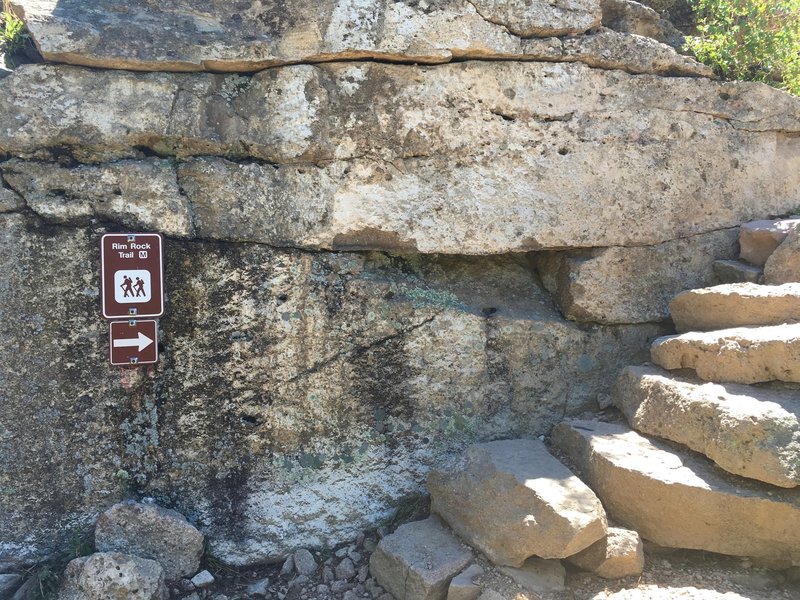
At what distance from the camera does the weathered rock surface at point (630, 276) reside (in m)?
3.80

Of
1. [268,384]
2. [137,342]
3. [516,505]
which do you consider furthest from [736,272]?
[137,342]

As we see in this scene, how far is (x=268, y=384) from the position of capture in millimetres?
3455

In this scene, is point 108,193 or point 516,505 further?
point 108,193

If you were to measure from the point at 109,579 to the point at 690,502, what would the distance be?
2438mm

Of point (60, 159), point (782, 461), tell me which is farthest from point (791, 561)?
point (60, 159)

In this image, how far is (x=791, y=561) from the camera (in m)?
2.95

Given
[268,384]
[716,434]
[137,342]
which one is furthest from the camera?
[268,384]

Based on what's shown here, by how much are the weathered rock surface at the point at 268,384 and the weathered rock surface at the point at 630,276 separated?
0.36ft

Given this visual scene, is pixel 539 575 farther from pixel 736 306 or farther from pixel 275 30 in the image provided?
pixel 275 30

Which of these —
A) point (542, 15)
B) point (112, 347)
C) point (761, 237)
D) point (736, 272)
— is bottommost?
point (112, 347)

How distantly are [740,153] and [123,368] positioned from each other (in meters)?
3.54

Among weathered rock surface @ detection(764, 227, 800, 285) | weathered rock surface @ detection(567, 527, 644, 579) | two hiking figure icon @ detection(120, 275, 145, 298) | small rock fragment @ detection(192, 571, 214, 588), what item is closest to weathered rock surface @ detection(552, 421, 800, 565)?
weathered rock surface @ detection(567, 527, 644, 579)

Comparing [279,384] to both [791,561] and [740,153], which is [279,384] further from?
[740,153]

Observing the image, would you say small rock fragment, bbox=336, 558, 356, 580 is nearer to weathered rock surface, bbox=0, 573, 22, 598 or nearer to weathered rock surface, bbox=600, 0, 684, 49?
weathered rock surface, bbox=0, 573, 22, 598
